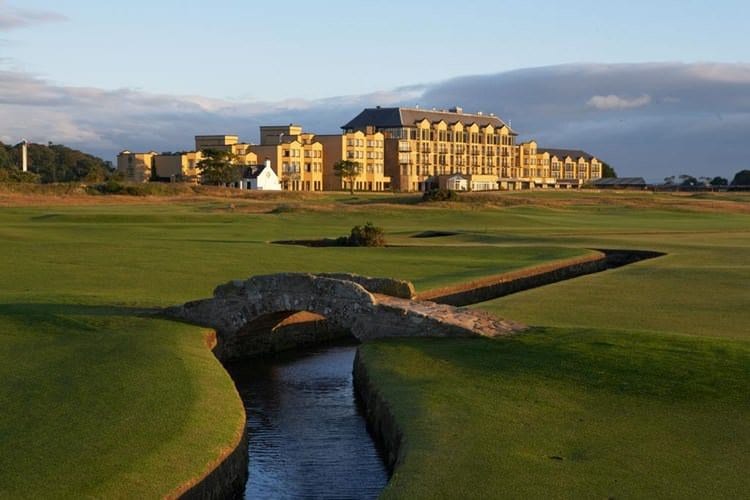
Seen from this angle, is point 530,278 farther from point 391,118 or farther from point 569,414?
point 391,118

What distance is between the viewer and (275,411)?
20969mm

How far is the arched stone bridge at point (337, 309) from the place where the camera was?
22.8m

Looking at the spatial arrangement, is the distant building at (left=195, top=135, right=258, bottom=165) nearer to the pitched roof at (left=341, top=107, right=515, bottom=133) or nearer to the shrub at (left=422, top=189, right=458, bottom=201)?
the pitched roof at (left=341, top=107, right=515, bottom=133)

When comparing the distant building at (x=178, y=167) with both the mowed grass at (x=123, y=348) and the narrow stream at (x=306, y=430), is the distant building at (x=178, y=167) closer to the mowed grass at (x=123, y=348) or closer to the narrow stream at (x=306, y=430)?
the mowed grass at (x=123, y=348)

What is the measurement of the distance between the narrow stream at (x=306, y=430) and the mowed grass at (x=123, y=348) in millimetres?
1055

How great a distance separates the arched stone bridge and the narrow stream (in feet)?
4.19

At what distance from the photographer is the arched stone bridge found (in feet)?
74.7

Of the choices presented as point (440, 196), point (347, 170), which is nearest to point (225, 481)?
point (440, 196)

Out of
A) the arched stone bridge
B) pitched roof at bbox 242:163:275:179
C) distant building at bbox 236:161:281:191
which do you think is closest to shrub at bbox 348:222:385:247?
the arched stone bridge

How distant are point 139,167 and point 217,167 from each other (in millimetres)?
27315

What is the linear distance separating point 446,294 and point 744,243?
30674mm

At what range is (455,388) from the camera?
701 inches

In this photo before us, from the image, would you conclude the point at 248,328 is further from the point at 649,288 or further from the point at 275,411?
the point at 649,288

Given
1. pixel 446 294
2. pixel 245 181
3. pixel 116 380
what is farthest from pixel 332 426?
pixel 245 181
